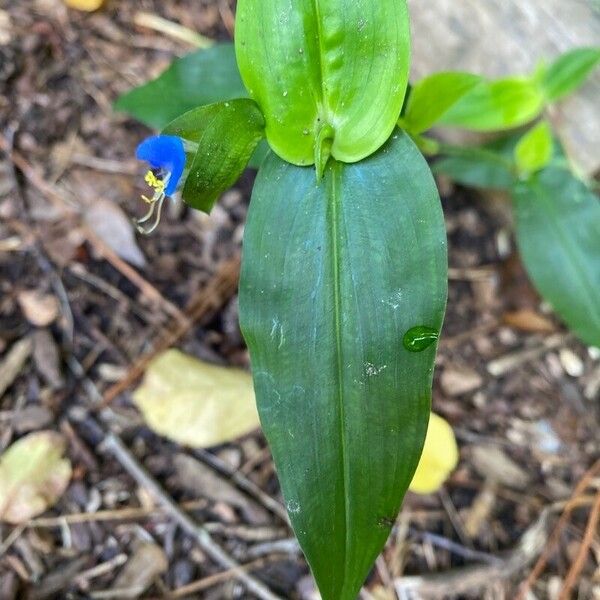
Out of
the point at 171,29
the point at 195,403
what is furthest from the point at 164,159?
the point at 171,29

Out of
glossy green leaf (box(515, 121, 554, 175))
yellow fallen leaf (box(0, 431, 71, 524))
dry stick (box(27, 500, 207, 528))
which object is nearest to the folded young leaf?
glossy green leaf (box(515, 121, 554, 175))

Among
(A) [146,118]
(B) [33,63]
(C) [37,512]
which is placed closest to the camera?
(C) [37,512]

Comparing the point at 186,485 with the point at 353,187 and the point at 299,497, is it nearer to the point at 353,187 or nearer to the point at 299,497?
the point at 299,497

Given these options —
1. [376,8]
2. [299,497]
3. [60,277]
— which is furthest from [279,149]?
[60,277]

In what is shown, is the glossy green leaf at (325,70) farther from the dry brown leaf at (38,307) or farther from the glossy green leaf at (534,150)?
the dry brown leaf at (38,307)

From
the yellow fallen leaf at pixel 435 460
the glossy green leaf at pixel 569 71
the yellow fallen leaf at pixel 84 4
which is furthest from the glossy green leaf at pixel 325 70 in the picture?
the yellow fallen leaf at pixel 84 4
